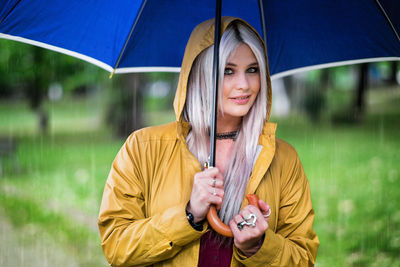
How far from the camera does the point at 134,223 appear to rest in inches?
88.0

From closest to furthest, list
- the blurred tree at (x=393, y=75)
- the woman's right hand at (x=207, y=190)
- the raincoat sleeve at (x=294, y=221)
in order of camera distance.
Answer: the woman's right hand at (x=207, y=190), the raincoat sleeve at (x=294, y=221), the blurred tree at (x=393, y=75)

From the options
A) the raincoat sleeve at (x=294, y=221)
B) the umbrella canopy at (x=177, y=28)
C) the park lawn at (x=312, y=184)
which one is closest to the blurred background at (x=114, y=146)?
the park lawn at (x=312, y=184)

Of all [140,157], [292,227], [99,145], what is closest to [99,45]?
[140,157]

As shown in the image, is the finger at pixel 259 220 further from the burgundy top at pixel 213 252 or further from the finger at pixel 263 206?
the burgundy top at pixel 213 252

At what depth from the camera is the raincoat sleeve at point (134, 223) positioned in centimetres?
214

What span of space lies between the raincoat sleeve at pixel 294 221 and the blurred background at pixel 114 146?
5.52 m

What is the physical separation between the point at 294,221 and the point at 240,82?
0.76m

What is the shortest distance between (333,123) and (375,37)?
1205 cm

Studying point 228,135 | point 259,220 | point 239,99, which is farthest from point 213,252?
point 239,99

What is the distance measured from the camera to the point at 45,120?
591 inches

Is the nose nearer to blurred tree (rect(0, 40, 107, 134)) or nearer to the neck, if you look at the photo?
the neck

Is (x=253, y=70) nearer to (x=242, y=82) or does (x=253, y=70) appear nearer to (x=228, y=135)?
(x=242, y=82)

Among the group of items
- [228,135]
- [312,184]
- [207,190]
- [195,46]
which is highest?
[195,46]

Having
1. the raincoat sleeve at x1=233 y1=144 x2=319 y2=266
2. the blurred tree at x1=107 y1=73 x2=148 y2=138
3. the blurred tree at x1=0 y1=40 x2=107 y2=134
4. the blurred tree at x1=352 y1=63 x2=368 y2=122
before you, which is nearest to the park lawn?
the blurred tree at x1=352 y1=63 x2=368 y2=122
